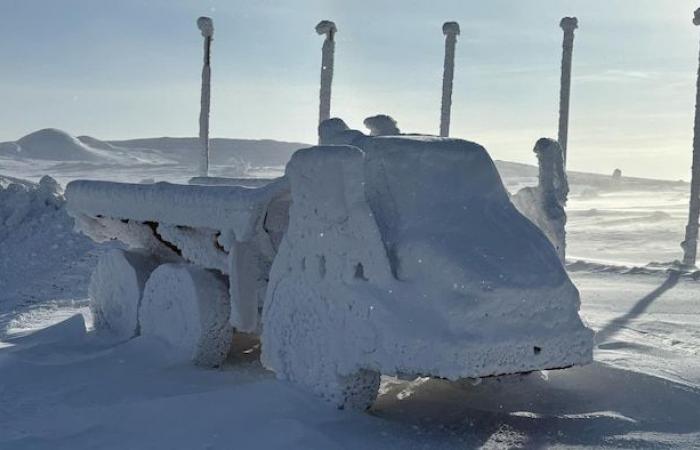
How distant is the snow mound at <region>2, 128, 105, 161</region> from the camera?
53.5 m

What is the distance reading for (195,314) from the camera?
219 inches

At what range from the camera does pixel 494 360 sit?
404cm

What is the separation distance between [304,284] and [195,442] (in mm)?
1087

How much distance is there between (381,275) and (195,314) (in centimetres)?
179

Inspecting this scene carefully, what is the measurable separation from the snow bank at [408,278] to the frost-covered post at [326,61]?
9.87 meters

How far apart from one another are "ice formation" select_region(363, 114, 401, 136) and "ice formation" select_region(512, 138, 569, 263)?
1.01m

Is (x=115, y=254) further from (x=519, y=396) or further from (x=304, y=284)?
(x=519, y=396)

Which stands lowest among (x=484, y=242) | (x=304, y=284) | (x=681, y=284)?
(x=681, y=284)

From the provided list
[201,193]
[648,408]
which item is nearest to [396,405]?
[648,408]

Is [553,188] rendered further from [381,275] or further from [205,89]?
[205,89]

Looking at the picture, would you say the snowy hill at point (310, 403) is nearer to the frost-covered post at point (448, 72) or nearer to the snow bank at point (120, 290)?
the snow bank at point (120, 290)

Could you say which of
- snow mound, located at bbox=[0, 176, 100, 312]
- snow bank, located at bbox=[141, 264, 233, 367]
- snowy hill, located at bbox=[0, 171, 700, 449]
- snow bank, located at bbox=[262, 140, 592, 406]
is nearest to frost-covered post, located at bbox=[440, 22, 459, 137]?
snow mound, located at bbox=[0, 176, 100, 312]

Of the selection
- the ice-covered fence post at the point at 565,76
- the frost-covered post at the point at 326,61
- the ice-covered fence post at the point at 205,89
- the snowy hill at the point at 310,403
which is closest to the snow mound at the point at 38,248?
the ice-covered fence post at the point at 205,89

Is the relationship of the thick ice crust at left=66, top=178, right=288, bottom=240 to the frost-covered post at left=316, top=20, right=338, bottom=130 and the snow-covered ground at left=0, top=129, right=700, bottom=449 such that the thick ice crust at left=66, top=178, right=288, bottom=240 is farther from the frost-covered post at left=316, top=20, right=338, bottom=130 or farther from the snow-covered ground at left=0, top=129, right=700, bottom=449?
the frost-covered post at left=316, top=20, right=338, bottom=130
